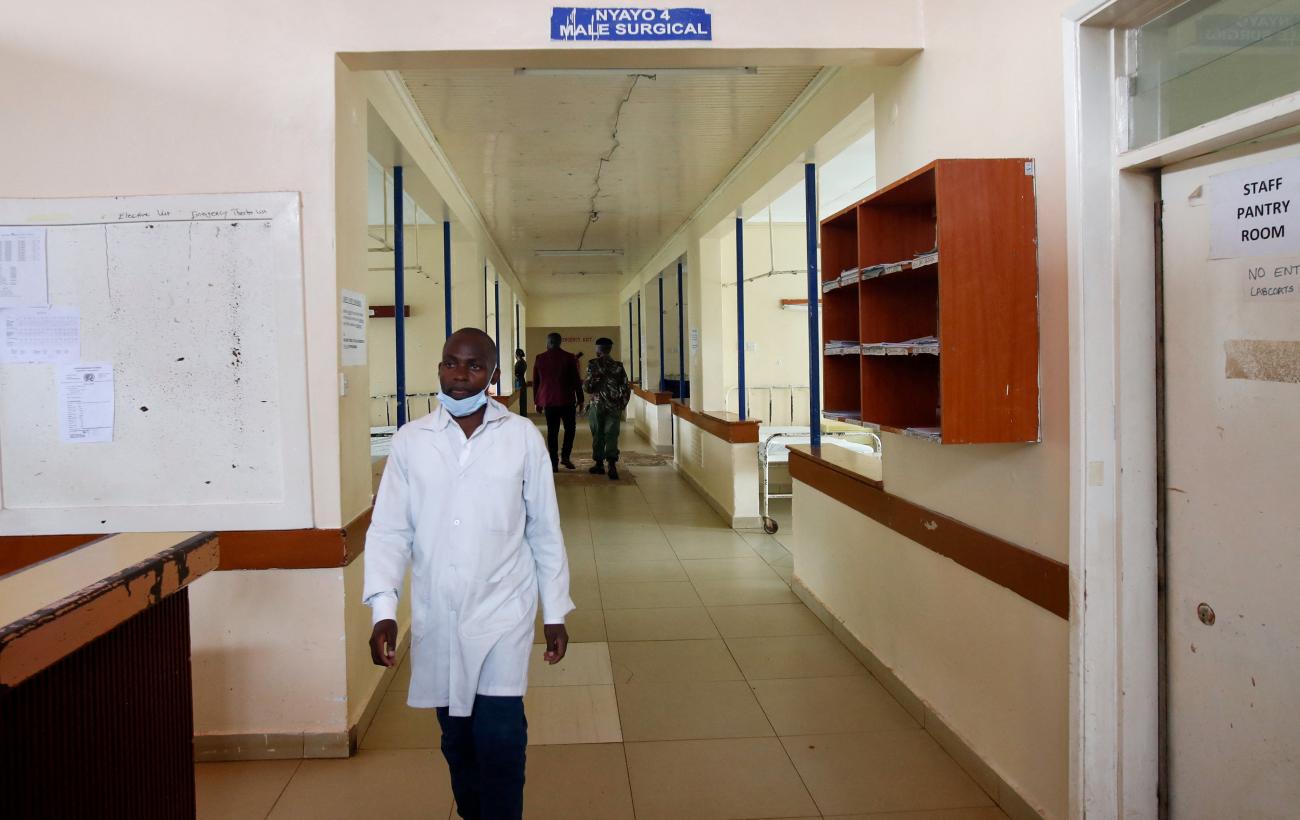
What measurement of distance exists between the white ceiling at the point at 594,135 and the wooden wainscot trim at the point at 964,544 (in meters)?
2.04

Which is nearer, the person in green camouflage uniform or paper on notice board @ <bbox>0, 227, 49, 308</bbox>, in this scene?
paper on notice board @ <bbox>0, 227, 49, 308</bbox>

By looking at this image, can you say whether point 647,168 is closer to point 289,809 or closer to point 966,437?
point 966,437

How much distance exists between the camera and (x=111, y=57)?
290 centimetres

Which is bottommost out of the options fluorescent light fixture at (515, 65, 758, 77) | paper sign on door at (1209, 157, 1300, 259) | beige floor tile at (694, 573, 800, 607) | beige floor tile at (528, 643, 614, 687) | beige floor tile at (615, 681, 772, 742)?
beige floor tile at (615, 681, 772, 742)

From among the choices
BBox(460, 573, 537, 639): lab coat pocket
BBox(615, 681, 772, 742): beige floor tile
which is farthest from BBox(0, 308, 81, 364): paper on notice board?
BBox(615, 681, 772, 742): beige floor tile

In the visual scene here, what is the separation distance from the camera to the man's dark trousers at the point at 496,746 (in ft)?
6.89

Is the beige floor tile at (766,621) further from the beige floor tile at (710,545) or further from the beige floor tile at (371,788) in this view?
the beige floor tile at (371,788)

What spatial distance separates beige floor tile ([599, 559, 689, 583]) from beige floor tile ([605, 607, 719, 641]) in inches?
25.5

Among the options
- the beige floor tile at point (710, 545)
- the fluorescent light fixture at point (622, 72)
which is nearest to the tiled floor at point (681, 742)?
the beige floor tile at point (710, 545)

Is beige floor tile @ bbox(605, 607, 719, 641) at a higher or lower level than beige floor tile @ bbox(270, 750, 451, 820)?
higher

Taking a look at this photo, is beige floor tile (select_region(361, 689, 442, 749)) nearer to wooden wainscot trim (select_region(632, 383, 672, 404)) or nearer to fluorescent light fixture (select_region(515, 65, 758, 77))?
fluorescent light fixture (select_region(515, 65, 758, 77))

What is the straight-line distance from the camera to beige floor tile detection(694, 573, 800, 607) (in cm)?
484

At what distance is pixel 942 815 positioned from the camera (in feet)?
8.45

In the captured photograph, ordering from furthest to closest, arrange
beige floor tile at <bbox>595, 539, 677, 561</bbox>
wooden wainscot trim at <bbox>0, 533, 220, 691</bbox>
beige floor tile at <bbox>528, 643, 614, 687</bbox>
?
beige floor tile at <bbox>595, 539, 677, 561</bbox> → beige floor tile at <bbox>528, 643, 614, 687</bbox> → wooden wainscot trim at <bbox>0, 533, 220, 691</bbox>
